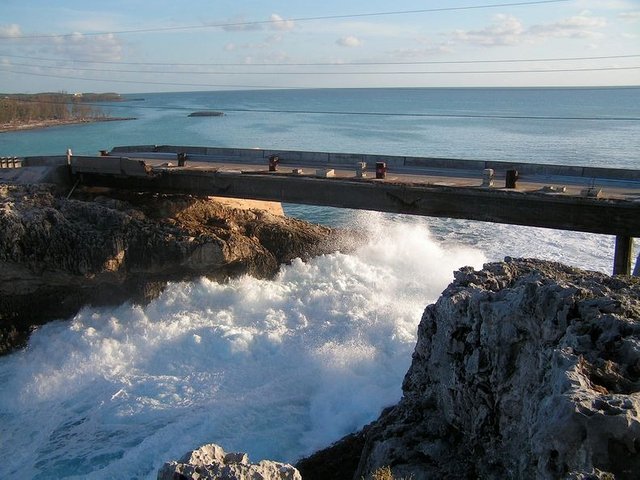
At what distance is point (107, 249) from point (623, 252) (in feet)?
54.3

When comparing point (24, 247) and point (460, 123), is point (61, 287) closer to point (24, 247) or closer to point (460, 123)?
point (24, 247)

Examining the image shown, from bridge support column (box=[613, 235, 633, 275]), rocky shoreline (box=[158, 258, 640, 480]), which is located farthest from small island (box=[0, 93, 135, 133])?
rocky shoreline (box=[158, 258, 640, 480])

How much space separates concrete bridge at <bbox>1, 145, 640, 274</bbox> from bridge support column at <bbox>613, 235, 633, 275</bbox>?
0.03m

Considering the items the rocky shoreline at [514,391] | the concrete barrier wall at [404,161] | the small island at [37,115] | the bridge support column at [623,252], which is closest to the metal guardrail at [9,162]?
the concrete barrier wall at [404,161]

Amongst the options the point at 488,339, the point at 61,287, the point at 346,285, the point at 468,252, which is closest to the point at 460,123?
the point at 468,252

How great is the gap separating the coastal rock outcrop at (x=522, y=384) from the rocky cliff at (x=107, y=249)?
11858mm

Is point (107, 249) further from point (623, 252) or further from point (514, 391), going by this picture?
point (623, 252)

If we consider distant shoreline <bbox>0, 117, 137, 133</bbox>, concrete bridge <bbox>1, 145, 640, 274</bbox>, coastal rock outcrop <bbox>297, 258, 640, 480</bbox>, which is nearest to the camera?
coastal rock outcrop <bbox>297, 258, 640, 480</bbox>

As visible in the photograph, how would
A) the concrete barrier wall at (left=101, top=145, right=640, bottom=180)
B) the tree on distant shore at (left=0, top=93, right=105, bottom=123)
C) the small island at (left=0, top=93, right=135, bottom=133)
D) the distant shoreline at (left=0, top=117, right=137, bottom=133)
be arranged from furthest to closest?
1. the tree on distant shore at (left=0, top=93, right=105, bottom=123)
2. the small island at (left=0, top=93, right=135, bottom=133)
3. the distant shoreline at (left=0, top=117, right=137, bottom=133)
4. the concrete barrier wall at (left=101, top=145, right=640, bottom=180)

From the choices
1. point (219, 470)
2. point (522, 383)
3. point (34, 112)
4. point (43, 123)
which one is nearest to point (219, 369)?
point (522, 383)

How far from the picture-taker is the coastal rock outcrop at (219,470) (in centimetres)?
566

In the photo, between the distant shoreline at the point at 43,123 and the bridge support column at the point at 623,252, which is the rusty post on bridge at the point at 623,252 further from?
the distant shoreline at the point at 43,123

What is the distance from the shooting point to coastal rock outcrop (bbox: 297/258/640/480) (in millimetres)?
5305

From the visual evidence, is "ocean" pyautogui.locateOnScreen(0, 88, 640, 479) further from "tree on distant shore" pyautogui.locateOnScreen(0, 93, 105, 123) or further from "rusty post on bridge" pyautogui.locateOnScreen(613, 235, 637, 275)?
"tree on distant shore" pyautogui.locateOnScreen(0, 93, 105, 123)
